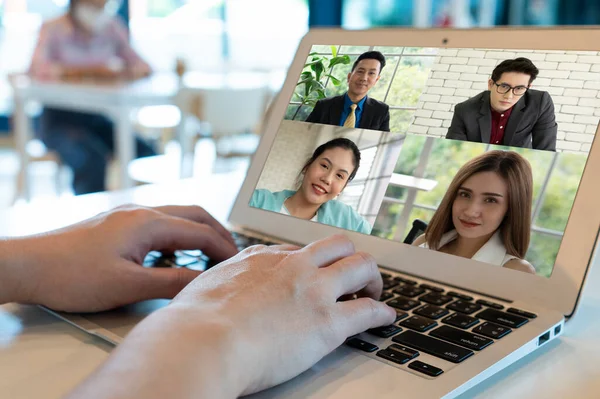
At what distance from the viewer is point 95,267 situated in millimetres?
574

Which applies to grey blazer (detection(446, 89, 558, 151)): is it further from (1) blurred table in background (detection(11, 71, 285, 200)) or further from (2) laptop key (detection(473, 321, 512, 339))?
(1) blurred table in background (detection(11, 71, 285, 200))

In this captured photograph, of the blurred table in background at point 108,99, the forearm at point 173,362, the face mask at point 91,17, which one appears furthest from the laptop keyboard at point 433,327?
the face mask at point 91,17

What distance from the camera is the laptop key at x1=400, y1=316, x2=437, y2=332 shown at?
0.51 meters

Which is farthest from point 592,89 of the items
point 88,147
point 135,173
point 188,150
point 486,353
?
point 88,147

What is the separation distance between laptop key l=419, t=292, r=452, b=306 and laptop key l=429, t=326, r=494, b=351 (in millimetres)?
60

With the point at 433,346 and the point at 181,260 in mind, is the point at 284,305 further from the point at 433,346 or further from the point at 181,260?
the point at 181,260

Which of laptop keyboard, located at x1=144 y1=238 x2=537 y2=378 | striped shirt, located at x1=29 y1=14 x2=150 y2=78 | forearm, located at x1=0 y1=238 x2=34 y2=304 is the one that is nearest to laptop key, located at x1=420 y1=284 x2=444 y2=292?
laptop keyboard, located at x1=144 y1=238 x2=537 y2=378

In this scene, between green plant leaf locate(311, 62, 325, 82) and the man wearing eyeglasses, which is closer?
the man wearing eyeglasses

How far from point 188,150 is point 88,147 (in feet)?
1.94

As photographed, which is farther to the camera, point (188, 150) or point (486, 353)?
point (188, 150)

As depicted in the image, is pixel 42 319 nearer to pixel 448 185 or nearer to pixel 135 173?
pixel 448 185

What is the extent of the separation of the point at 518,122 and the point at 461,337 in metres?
0.23

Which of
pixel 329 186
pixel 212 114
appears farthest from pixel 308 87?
pixel 212 114

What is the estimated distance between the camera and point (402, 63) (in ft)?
2.35
